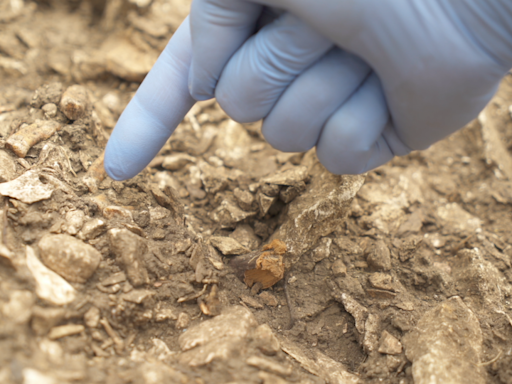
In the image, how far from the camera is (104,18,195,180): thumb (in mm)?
1628

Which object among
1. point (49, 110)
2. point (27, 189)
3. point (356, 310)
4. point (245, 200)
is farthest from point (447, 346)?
point (49, 110)

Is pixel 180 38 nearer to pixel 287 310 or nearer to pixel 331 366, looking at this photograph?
pixel 287 310

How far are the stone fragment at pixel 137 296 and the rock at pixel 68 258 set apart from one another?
158mm

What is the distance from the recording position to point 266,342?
127 cm

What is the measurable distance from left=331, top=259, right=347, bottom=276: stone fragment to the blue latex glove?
49cm

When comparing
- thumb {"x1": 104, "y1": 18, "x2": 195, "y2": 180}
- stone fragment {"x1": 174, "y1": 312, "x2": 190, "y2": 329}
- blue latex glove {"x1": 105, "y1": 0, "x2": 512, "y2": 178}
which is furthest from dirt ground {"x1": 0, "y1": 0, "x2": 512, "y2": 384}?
blue latex glove {"x1": 105, "y1": 0, "x2": 512, "y2": 178}

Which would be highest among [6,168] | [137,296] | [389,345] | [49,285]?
[6,168]

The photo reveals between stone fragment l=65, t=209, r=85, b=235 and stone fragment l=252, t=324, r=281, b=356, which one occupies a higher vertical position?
stone fragment l=65, t=209, r=85, b=235

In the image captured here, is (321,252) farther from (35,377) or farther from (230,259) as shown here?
(35,377)

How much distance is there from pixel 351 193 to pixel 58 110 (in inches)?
64.1

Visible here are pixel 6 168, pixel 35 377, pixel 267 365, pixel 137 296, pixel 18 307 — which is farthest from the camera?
pixel 6 168

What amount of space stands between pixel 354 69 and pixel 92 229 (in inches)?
47.8

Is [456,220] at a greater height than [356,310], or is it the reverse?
[456,220]

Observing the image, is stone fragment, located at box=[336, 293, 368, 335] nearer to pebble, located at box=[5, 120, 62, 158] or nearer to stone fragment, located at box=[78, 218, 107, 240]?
stone fragment, located at box=[78, 218, 107, 240]
